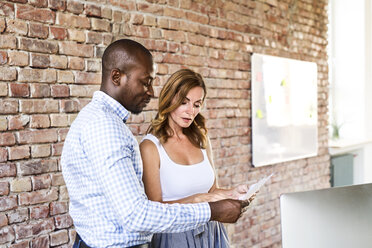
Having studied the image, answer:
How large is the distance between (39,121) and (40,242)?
0.63 meters

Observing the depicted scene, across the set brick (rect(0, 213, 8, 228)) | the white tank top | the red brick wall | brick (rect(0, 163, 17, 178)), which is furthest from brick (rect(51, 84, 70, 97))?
brick (rect(0, 213, 8, 228))

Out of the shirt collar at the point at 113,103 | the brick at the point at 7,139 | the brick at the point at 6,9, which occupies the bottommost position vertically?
the brick at the point at 7,139

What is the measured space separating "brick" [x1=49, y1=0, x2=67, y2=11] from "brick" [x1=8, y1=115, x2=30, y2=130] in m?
0.60

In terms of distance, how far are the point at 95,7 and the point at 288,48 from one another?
256 centimetres

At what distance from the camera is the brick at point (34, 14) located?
2115mm

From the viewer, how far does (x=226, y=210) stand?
1634 mm

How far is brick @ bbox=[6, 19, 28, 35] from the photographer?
2066mm

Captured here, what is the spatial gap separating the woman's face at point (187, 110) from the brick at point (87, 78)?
545mm

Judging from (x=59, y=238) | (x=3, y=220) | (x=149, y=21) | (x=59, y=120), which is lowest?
(x=59, y=238)

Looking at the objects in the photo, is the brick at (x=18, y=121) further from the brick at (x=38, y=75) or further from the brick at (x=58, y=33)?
the brick at (x=58, y=33)

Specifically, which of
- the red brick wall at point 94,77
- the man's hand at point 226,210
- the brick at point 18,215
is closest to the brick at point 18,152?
the red brick wall at point 94,77

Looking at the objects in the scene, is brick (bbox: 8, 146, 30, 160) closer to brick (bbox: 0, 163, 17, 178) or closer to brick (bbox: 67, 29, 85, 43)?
brick (bbox: 0, 163, 17, 178)

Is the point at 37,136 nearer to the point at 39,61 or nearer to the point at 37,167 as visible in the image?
the point at 37,167

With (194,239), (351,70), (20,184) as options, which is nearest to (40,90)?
(20,184)
